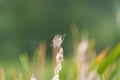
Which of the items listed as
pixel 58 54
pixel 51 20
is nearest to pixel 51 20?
pixel 51 20

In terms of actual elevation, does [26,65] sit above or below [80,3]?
below

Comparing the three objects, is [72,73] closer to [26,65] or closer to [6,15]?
[26,65]

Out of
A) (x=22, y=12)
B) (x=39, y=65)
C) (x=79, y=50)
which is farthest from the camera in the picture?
(x=22, y=12)

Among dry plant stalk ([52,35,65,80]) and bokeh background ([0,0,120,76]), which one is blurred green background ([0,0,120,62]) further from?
dry plant stalk ([52,35,65,80])

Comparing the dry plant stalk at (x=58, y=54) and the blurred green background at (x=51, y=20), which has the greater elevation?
the blurred green background at (x=51, y=20)

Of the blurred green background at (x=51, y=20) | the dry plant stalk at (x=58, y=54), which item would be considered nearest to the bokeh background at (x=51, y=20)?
the blurred green background at (x=51, y=20)

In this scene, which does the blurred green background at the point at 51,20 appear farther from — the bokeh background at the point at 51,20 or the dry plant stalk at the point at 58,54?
the dry plant stalk at the point at 58,54

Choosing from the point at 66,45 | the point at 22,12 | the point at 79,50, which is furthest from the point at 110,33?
the point at 79,50

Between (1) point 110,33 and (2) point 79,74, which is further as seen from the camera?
(1) point 110,33
